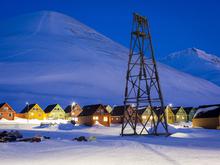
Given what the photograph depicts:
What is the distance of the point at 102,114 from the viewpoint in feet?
319

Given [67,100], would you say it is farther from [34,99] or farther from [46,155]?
[46,155]

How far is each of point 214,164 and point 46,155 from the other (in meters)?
10.1

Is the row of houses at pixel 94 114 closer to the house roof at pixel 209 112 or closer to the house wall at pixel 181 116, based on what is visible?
the house wall at pixel 181 116

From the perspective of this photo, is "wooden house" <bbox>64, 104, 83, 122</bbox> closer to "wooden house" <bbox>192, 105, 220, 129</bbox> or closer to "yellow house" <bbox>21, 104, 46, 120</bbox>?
"yellow house" <bbox>21, 104, 46, 120</bbox>

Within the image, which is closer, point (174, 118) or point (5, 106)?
point (5, 106)

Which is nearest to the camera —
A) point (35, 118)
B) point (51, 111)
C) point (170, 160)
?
point (170, 160)

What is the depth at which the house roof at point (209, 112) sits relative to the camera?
7239 cm

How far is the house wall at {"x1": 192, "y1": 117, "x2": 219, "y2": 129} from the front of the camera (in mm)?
71731

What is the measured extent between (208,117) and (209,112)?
3.99 ft

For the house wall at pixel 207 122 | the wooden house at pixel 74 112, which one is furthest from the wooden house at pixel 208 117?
the wooden house at pixel 74 112

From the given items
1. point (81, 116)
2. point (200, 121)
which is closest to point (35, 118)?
point (81, 116)

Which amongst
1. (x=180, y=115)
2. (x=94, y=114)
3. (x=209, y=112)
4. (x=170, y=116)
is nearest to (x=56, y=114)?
(x=94, y=114)

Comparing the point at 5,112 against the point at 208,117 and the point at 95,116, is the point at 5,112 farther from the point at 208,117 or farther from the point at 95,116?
the point at 208,117

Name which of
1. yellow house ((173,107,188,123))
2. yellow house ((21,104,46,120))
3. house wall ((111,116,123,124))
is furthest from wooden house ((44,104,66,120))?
yellow house ((173,107,188,123))
